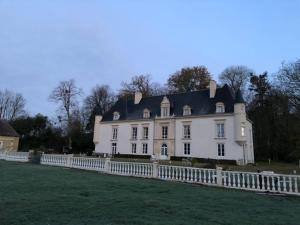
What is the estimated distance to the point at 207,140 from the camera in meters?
31.5

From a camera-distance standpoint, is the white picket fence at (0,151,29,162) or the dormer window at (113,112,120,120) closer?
the white picket fence at (0,151,29,162)

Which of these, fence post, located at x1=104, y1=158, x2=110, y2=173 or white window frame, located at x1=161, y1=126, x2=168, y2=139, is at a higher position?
white window frame, located at x1=161, y1=126, x2=168, y2=139

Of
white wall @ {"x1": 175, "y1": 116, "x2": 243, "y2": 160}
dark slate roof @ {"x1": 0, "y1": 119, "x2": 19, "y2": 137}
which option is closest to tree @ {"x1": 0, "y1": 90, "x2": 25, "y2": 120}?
dark slate roof @ {"x1": 0, "y1": 119, "x2": 19, "y2": 137}

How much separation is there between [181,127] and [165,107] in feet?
12.7

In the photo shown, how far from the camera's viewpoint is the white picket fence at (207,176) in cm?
798

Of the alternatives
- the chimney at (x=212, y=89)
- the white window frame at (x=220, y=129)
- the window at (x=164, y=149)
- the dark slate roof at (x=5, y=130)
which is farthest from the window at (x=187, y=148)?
the dark slate roof at (x=5, y=130)

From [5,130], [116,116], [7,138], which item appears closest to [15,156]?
[116,116]

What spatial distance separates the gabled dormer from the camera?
35.8m

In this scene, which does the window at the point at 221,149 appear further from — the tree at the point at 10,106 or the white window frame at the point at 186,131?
the tree at the point at 10,106

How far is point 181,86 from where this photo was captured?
1775 inches

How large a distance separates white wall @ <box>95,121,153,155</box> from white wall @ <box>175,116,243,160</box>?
4.35 metres

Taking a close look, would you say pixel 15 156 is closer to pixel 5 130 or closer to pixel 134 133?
pixel 134 133

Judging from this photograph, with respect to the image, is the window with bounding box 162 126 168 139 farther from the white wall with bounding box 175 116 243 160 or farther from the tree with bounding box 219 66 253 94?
the tree with bounding box 219 66 253 94

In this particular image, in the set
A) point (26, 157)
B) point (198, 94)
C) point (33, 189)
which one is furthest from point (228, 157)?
point (33, 189)
